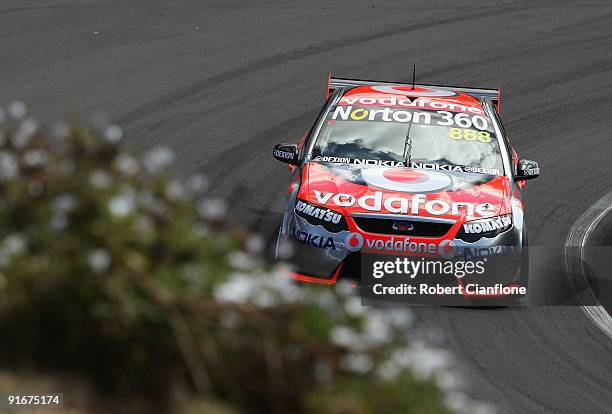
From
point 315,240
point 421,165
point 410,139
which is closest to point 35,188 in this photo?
point 315,240

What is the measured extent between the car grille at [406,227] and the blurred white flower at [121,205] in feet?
13.3

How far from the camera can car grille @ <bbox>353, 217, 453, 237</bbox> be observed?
339 inches

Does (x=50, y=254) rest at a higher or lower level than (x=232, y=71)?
higher

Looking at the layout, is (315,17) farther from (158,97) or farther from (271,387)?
(271,387)

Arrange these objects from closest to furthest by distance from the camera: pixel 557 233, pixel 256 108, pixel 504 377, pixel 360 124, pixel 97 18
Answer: pixel 504 377
pixel 360 124
pixel 557 233
pixel 256 108
pixel 97 18

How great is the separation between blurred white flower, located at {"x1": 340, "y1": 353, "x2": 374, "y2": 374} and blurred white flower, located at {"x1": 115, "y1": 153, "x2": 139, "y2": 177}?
157 cm

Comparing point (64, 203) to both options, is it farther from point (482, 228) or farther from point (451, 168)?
point (451, 168)

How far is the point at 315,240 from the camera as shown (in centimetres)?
870

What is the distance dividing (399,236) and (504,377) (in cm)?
142

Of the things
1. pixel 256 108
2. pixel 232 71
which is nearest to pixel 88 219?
pixel 256 108

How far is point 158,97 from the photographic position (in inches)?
573

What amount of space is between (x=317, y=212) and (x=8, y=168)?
3.89 metres

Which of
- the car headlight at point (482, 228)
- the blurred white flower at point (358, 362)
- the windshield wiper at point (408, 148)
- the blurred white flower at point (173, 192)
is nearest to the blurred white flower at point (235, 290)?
the blurred white flower at point (358, 362)

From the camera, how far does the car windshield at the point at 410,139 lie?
Result: 31.4 feet
